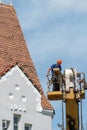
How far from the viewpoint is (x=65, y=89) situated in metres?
20.3

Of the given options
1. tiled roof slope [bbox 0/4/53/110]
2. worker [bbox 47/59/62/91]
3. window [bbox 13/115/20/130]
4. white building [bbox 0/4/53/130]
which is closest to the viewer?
worker [bbox 47/59/62/91]

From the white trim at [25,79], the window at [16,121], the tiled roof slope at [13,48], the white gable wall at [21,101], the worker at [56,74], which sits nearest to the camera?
the worker at [56,74]

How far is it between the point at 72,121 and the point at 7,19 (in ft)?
67.4

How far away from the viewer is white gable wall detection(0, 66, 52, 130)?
35875 millimetres

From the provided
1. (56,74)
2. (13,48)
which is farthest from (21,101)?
(56,74)

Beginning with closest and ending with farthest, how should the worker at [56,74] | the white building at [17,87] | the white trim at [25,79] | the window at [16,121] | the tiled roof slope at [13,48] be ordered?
the worker at [56,74] < the white building at [17,87] < the window at [16,121] < the white trim at [25,79] < the tiled roof slope at [13,48]

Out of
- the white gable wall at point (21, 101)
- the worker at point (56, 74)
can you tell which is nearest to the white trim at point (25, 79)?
the white gable wall at point (21, 101)

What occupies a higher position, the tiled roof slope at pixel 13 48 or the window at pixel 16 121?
the tiled roof slope at pixel 13 48

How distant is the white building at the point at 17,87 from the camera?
36.0 m

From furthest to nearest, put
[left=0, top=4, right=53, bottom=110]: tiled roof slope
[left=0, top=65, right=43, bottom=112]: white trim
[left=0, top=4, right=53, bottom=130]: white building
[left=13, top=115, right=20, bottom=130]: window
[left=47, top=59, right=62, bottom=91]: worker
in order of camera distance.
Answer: [left=0, top=4, right=53, bottom=110]: tiled roof slope, [left=0, top=65, right=43, bottom=112]: white trim, [left=13, top=115, right=20, bottom=130]: window, [left=0, top=4, right=53, bottom=130]: white building, [left=47, top=59, right=62, bottom=91]: worker

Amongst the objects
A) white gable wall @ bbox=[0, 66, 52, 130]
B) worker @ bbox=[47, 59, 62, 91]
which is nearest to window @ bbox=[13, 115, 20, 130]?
white gable wall @ bbox=[0, 66, 52, 130]

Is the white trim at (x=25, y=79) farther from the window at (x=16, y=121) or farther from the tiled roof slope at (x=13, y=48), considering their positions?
the window at (x=16, y=121)

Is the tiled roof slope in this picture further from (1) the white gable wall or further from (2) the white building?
(1) the white gable wall

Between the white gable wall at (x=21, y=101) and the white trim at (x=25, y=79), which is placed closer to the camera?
the white gable wall at (x=21, y=101)
